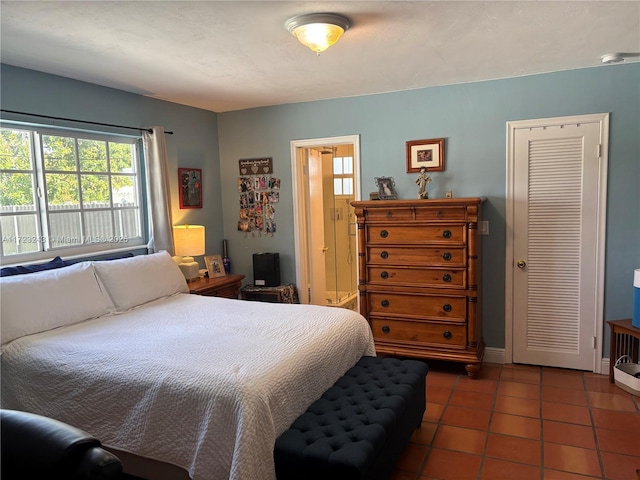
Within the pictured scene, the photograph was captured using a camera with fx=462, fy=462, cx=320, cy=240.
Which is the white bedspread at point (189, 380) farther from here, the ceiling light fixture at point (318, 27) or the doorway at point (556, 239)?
the doorway at point (556, 239)

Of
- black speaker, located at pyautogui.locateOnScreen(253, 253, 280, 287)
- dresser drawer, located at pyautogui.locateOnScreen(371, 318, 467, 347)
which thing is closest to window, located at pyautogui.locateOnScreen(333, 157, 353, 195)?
black speaker, located at pyautogui.locateOnScreen(253, 253, 280, 287)

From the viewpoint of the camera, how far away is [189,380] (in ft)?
6.91

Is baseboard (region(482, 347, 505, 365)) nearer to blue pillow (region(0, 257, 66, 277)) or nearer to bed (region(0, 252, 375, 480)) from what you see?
bed (region(0, 252, 375, 480))

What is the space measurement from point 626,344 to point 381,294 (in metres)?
1.88

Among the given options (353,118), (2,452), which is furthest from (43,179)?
(353,118)

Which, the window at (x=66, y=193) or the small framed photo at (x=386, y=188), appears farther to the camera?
the small framed photo at (x=386, y=188)

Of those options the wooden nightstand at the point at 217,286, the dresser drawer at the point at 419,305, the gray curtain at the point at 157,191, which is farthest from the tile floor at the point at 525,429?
the gray curtain at the point at 157,191

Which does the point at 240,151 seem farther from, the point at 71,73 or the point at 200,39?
the point at 200,39

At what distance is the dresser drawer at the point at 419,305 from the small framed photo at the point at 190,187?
1972 mm

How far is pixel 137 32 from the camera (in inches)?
98.8

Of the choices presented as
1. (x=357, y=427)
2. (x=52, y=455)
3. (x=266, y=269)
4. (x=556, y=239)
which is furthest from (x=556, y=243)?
(x=52, y=455)

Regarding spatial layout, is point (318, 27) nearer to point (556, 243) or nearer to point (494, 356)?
point (556, 243)

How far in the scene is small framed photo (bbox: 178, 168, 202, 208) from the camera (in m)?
4.45

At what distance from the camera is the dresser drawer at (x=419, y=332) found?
12.1ft
